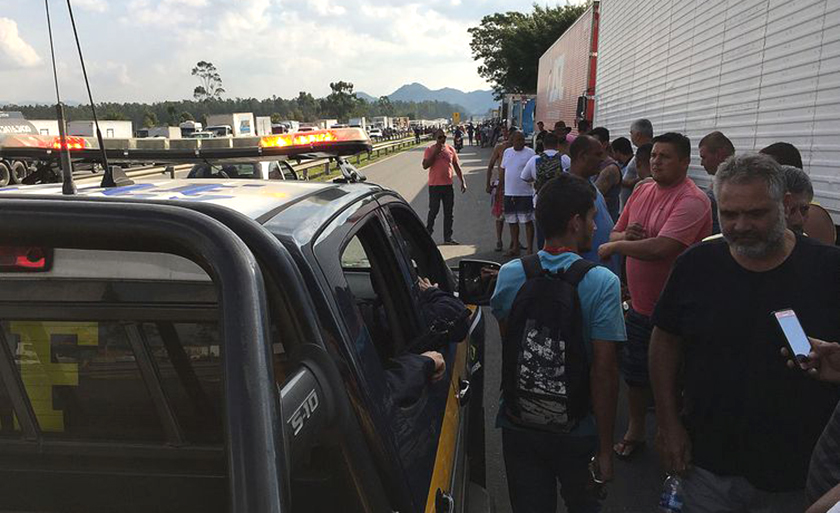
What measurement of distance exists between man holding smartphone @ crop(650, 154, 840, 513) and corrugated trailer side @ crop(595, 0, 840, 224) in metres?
2.24

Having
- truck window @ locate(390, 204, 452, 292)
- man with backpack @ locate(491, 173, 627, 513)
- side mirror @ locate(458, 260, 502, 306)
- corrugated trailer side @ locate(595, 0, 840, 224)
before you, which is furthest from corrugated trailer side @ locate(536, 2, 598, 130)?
man with backpack @ locate(491, 173, 627, 513)

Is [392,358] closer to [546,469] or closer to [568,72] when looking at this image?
[546,469]

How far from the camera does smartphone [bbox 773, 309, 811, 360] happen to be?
79.0 inches

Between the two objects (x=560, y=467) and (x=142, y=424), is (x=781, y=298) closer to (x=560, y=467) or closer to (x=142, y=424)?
(x=560, y=467)

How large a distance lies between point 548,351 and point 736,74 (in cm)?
436

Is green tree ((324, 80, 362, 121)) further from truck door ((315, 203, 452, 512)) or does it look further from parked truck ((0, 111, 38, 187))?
truck door ((315, 203, 452, 512))

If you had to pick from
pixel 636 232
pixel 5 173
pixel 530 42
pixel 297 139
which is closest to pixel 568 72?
pixel 297 139

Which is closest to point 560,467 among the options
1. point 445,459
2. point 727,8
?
point 445,459

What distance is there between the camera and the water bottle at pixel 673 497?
243 centimetres

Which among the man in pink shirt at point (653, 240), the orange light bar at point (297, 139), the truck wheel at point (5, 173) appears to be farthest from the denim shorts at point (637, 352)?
the truck wheel at point (5, 173)

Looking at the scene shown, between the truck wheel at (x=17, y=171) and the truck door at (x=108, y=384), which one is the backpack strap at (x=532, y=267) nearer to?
the truck door at (x=108, y=384)

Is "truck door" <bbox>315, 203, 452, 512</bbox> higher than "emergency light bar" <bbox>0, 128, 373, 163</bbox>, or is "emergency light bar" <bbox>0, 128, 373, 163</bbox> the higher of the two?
"emergency light bar" <bbox>0, 128, 373, 163</bbox>

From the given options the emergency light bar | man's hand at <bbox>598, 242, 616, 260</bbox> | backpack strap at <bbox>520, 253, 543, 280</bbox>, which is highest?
the emergency light bar

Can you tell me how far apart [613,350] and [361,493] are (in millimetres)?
1482
